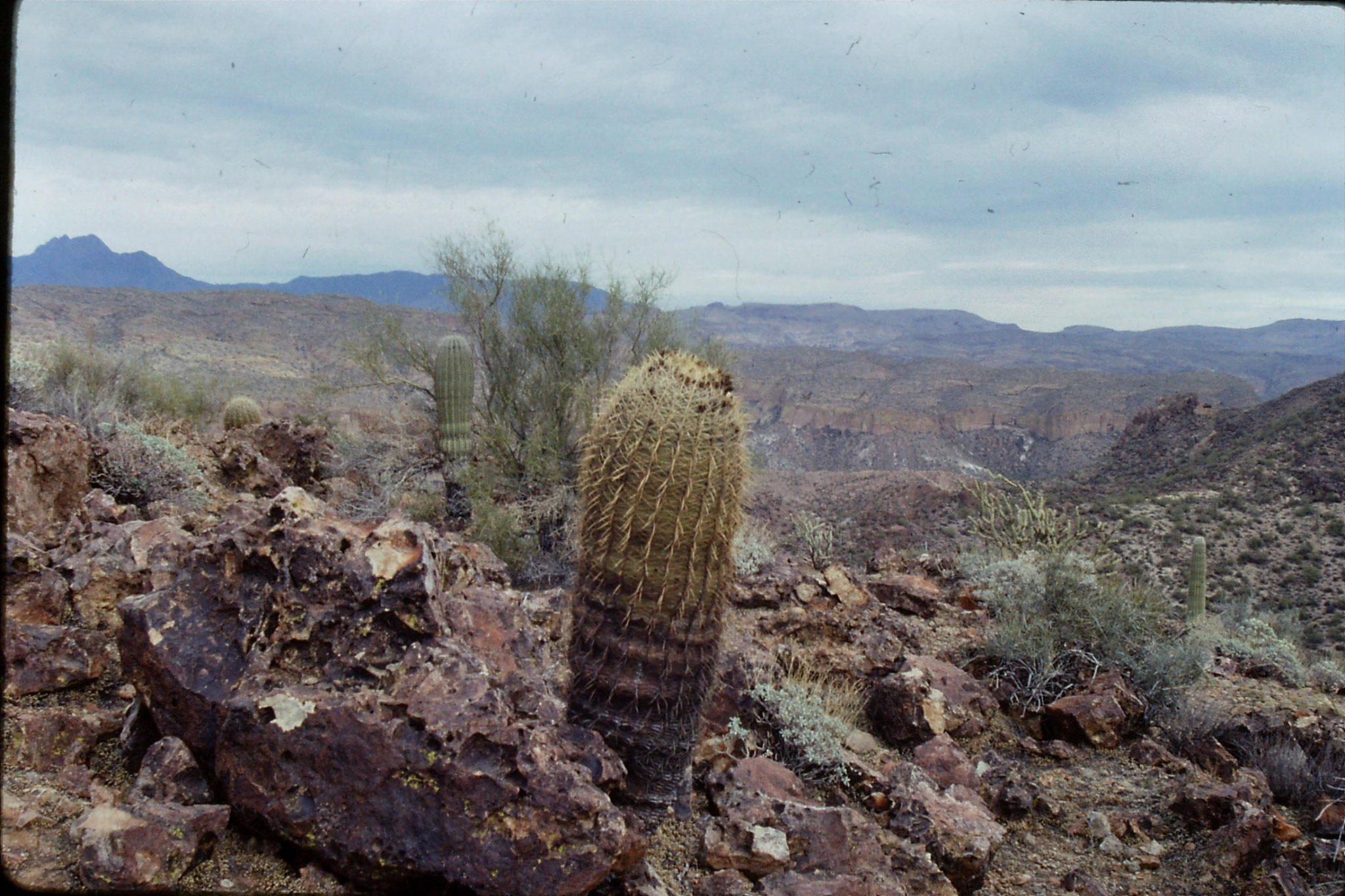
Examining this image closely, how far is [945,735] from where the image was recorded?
529cm

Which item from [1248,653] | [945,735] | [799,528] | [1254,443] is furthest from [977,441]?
[945,735]

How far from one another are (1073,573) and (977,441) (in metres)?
43.0

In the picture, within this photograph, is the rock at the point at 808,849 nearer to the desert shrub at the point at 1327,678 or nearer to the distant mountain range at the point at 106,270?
the desert shrub at the point at 1327,678

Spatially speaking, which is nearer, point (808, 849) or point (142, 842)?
point (142, 842)

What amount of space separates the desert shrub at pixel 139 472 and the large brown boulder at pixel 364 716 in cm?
388

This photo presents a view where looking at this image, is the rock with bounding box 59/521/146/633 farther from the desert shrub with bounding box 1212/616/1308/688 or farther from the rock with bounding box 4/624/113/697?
the desert shrub with bounding box 1212/616/1308/688

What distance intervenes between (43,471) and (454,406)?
850cm

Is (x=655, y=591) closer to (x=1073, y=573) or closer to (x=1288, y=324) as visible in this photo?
(x=1073, y=573)

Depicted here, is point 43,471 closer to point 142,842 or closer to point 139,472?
point 139,472

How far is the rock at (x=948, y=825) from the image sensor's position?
12.8 feet

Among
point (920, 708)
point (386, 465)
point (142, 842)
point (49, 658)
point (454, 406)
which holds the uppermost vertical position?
point (454, 406)

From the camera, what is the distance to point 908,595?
885 cm

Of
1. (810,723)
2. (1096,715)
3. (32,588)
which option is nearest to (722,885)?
(810,723)

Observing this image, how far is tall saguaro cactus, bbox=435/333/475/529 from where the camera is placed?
43.8ft
